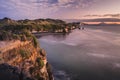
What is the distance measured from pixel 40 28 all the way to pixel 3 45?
11335 cm

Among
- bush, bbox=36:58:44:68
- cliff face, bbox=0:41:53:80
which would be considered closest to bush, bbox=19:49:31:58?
cliff face, bbox=0:41:53:80

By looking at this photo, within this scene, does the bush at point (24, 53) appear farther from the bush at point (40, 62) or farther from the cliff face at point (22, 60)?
the bush at point (40, 62)

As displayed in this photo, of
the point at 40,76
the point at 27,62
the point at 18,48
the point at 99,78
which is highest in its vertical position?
the point at 18,48

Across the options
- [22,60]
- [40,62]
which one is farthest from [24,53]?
[40,62]

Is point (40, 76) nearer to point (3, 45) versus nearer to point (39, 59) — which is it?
point (39, 59)

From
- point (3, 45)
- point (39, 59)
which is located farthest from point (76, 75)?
point (3, 45)

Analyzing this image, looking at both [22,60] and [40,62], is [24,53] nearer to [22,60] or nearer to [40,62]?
[22,60]

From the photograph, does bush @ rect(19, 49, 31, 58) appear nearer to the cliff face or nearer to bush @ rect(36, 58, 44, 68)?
the cliff face

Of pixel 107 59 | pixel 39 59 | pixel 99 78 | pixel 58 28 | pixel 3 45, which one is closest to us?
pixel 3 45

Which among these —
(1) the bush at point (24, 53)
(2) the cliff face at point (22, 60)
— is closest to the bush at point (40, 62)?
(2) the cliff face at point (22, 60)

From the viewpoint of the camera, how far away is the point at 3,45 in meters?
21.7

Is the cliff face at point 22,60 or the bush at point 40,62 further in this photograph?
the bush at point 40,62

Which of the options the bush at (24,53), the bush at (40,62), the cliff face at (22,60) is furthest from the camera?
the bush at (40,62)

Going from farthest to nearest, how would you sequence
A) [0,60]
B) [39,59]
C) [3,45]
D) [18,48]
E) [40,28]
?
1. [40,28]
2. [39,59]
3. [18,48]
4. [3,45]
5. [0,60]
